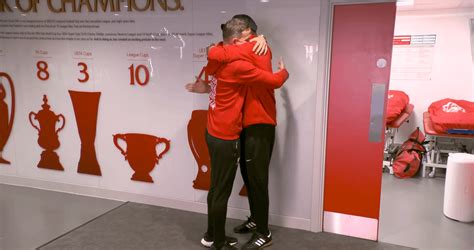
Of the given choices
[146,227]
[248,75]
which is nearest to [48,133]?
[146,227]

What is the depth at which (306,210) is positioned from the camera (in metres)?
3.21

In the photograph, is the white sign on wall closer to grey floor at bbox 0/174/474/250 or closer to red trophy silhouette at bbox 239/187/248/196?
grey floor at bbox 0/174/474/250

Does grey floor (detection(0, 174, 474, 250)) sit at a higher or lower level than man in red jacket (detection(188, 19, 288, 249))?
lower

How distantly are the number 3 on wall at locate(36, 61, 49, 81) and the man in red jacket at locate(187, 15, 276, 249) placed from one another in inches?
91.1

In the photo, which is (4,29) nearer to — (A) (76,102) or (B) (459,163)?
(A) (76,102)

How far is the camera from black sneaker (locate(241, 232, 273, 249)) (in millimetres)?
2846

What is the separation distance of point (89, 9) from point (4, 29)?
3.81ft

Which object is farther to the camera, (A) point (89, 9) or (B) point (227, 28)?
(A) point (89, 9)

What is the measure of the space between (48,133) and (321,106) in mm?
2897

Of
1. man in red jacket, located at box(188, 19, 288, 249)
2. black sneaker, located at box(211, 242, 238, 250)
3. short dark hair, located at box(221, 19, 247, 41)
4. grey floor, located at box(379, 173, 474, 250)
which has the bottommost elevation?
grey floor, located at box(379, 173, 474, 250)

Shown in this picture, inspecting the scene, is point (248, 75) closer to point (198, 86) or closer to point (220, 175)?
point (198, 86)

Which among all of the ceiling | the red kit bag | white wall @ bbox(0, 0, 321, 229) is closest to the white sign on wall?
the ceiling

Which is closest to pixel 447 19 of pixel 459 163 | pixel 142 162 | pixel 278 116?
pixel 459 163

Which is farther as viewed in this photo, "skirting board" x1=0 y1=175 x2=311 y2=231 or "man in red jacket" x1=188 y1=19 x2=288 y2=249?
"skirting board" x1=0 y1=175 x2=311 y2=231
